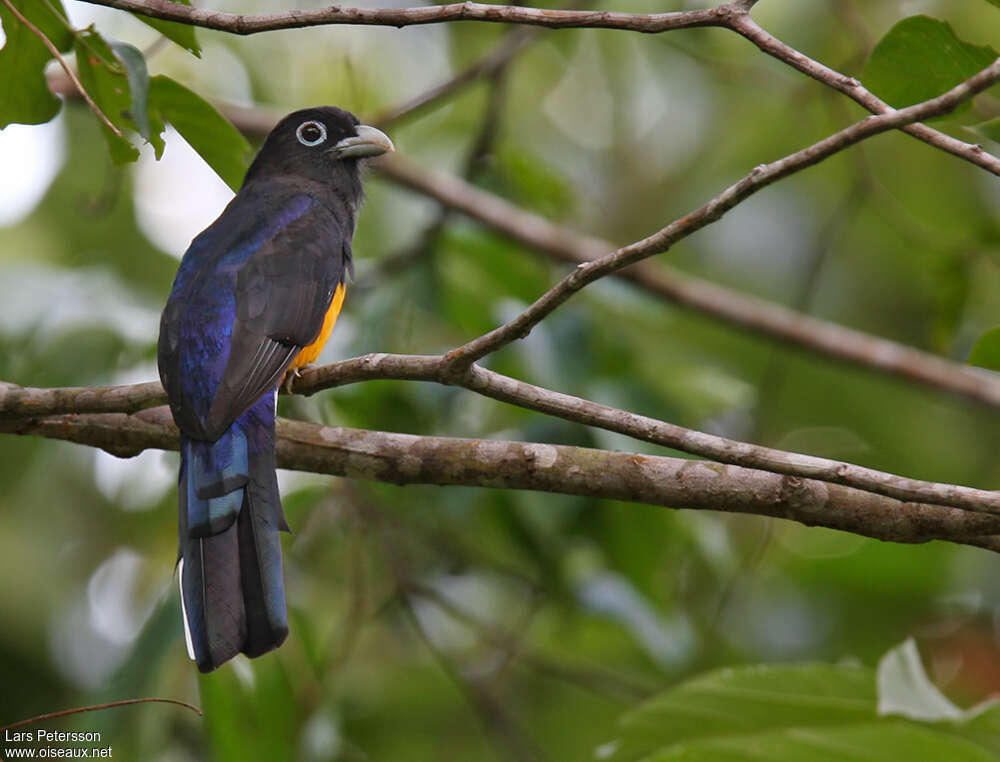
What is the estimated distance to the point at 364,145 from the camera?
15.4 feet

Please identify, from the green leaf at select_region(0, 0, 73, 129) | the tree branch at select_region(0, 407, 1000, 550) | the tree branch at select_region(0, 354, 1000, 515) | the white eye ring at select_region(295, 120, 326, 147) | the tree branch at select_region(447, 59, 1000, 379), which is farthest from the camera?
the white eye ring at select_region(295, 120, 326, 147)

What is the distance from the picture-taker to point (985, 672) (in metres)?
5.29

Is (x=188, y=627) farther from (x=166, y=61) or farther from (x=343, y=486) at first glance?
(x=166, y=61)

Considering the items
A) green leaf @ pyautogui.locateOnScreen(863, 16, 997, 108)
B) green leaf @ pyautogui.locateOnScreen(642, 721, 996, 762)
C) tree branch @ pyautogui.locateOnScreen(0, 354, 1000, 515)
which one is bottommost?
green leaf @ pyautogui.locateOnScreen(642, 721, 996, 762)

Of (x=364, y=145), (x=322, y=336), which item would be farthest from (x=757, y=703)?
(x=364, y=145)

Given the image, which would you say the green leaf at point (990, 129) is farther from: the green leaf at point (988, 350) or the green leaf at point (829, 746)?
the green leaf at point (829, 746)

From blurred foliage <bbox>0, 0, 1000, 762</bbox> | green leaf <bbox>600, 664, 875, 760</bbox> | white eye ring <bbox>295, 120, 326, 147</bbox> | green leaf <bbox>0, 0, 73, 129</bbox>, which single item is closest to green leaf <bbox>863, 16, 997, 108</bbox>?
blurred foliage <bbox>0, 0, 1000, 762</bbox>

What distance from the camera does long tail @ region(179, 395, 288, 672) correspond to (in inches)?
116

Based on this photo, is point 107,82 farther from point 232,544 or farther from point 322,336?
point 232,544

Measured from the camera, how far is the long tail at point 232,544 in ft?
9.67

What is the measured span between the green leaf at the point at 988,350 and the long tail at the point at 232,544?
67.8 inches

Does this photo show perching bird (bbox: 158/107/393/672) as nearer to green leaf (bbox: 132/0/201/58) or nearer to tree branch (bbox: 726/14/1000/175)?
green leaf (bbox: 132/0/201/58)

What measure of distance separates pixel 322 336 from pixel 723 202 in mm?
2013

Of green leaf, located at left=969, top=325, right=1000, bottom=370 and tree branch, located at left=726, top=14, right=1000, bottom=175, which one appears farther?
green leaf, located at left=969, top=325, right=1000, bottom=370
